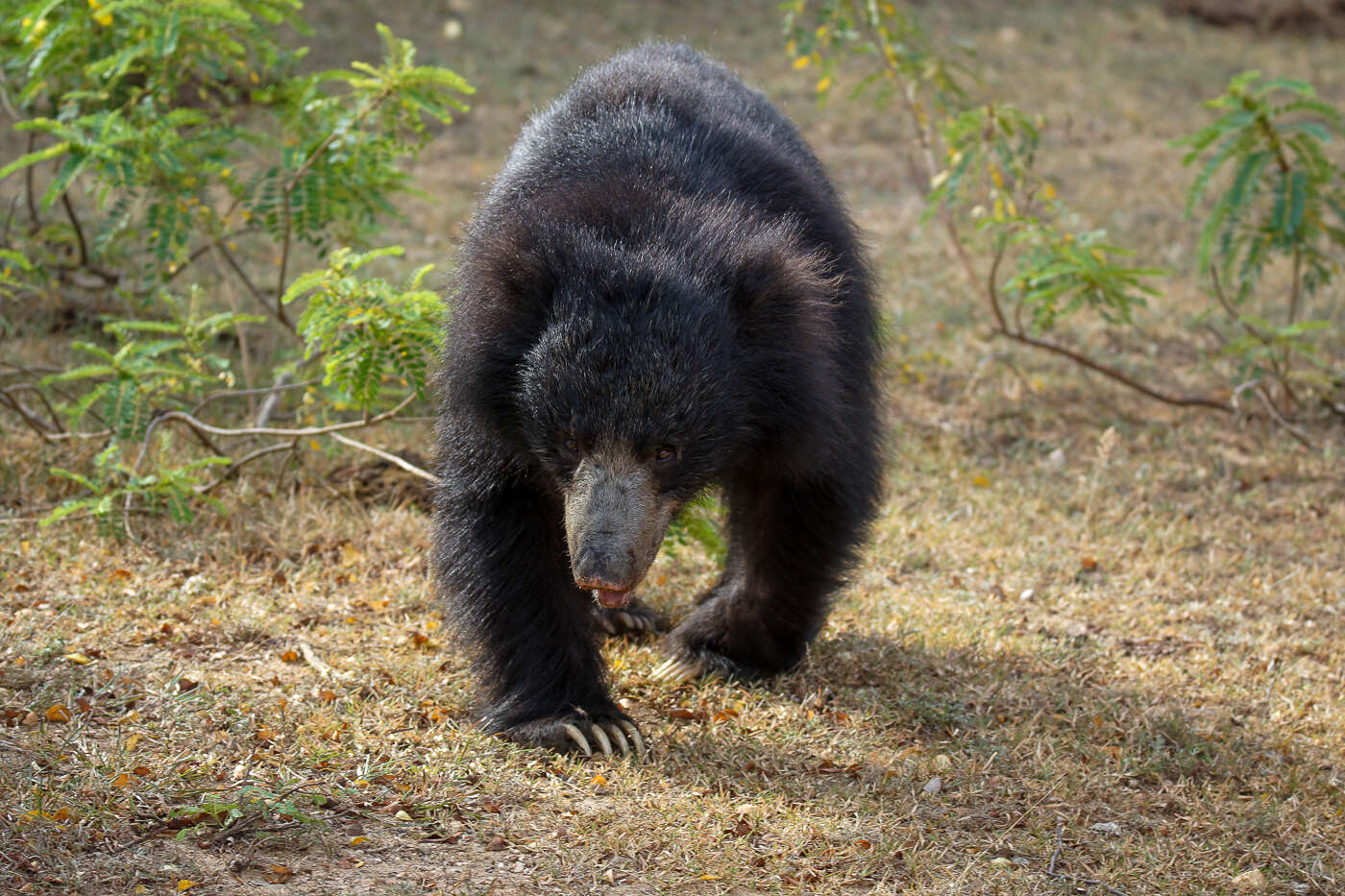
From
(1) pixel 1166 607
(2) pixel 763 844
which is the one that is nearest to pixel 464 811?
(2) pixel 763 844

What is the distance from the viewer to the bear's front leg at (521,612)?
3295 millimetres

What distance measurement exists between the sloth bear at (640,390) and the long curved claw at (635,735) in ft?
0.03

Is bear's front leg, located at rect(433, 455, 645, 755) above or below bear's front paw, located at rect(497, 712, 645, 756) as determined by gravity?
above

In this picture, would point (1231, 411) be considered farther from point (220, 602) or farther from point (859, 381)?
point (220, 602)

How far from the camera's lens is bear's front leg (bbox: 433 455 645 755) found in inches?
130

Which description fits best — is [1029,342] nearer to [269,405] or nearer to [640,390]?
[269,405]

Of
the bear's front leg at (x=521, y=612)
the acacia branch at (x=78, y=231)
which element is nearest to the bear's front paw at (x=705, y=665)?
the bear's front leg at (x=521, y=612)

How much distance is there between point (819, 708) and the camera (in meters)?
3.63

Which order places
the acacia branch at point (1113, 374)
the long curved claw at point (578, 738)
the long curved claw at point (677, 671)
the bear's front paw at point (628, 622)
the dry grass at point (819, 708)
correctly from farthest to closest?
the acacia branch at point (1113, 374)
the bear's front paw at point (628, 622)
the long curved claw at point (677, 671)
the long curved claw at point (578, 738)
the dry grass at point (819, 708)

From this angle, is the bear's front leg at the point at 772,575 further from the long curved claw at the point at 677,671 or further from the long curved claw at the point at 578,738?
the long curved claw at the point at 578,738

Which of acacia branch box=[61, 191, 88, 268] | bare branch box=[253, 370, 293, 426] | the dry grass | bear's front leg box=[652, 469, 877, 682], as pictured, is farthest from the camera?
acacia branch box=[61, 191, 88, 268]

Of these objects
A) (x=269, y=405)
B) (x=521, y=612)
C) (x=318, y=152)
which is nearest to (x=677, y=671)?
(x=521, y=612)

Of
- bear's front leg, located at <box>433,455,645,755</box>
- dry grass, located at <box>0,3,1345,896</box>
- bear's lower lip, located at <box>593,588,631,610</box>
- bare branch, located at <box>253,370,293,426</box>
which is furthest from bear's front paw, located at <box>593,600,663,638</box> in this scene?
bare branch, located at <box>253,370,293,426</box>

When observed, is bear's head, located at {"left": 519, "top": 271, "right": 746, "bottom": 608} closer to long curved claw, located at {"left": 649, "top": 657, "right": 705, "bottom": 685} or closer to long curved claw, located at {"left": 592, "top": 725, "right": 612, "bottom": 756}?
long curved claw, located at {"left": 592, "top": 725, "right": 612, "bottom": 756}
